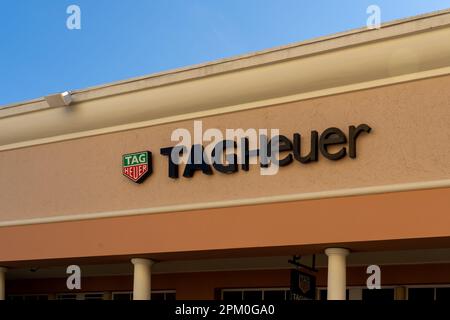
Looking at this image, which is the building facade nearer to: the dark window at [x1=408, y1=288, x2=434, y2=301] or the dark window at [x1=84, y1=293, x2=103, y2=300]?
the dark window at [x1=408, y1=288, x2=434, y2=301]

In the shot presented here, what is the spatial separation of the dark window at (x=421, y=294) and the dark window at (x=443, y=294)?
0.14 m

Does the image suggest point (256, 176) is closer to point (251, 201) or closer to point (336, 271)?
point (251, 201)

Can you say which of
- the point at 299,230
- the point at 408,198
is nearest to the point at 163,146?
the point at 299,230

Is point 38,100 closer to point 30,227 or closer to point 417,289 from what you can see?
point 30,227

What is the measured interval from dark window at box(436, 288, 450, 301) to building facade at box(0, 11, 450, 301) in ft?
0.10

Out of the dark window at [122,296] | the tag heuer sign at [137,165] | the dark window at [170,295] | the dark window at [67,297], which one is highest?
the tag heuer sign at [137,165]

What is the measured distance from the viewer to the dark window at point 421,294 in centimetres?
1641

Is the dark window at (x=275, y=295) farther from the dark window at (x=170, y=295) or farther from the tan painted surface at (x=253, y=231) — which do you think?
the tan painted surface at (x=253, y=231)

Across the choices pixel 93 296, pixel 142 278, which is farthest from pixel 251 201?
pixel 93 296

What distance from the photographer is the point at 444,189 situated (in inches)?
513

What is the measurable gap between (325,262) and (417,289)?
2130 millimetres

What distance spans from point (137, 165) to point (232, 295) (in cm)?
465

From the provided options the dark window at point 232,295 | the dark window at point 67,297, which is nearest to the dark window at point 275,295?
the dark window at point 232,295

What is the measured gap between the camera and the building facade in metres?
13.5
